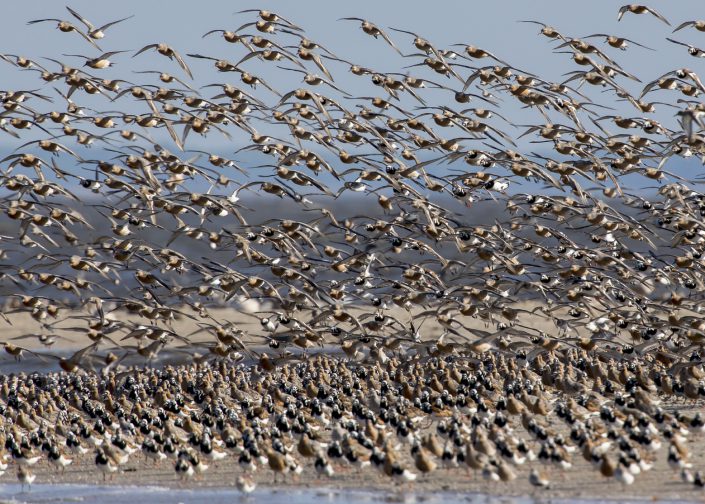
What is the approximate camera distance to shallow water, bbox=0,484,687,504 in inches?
838

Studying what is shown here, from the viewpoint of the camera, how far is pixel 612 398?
2925cm

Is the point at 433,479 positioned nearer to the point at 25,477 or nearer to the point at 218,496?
the point at 218,496

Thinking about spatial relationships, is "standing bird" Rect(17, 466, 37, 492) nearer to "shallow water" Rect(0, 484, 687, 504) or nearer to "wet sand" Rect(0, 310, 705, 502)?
"shallow water" Rect(0, 484, 687, 504)

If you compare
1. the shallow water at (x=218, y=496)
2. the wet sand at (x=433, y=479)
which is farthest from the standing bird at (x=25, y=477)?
the wet sand at (x=433, y=479)

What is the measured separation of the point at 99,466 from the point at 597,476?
9.50m

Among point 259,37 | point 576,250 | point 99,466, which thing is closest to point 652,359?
point 576,250

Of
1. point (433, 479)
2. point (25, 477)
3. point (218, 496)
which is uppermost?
point (25, 477)

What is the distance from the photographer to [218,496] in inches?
904

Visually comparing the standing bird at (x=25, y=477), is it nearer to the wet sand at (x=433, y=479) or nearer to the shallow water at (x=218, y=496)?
the shallow water at (x=218, y=496)

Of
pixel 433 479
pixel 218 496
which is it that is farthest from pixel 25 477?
pixel 433 479

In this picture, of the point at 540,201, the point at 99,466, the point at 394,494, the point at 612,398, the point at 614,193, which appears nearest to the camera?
the point at 394,494

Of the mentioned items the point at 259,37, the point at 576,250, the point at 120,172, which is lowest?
the point at 576,250

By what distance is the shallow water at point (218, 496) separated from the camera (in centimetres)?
2130

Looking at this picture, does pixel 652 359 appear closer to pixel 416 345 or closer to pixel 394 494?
pixel 416 345
